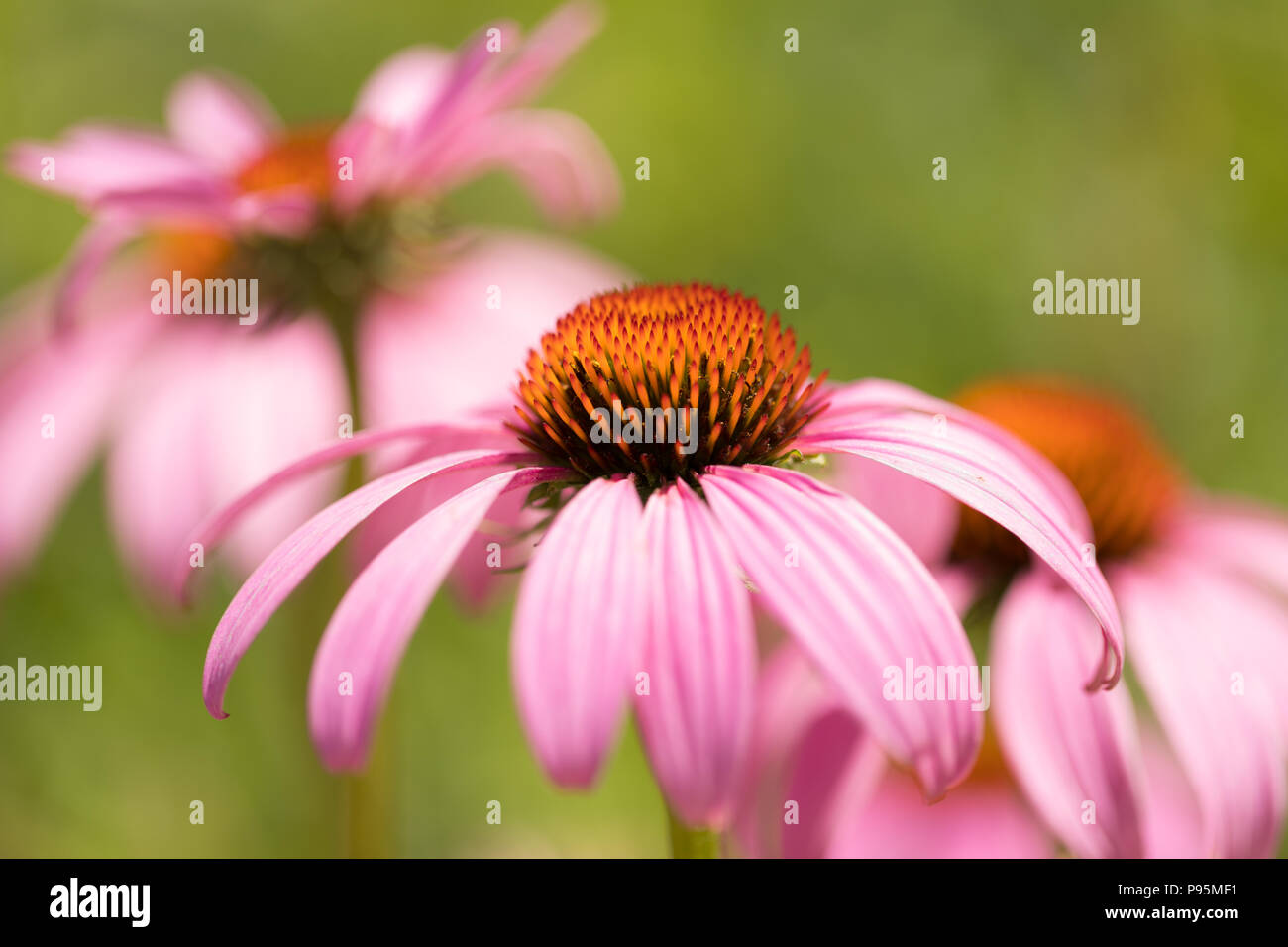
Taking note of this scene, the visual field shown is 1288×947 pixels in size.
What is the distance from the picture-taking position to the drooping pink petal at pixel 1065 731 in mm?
957

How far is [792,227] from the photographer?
3.00 meters

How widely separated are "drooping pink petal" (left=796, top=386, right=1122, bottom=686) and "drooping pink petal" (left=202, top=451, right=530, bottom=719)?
0.32 metres

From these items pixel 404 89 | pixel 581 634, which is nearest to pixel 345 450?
pixel 581 634

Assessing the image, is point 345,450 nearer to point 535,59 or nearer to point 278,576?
point 278,576

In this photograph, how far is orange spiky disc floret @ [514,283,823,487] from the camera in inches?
36.9

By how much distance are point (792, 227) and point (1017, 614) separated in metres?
1.95

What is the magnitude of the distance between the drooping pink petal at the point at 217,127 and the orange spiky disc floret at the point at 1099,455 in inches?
41.7

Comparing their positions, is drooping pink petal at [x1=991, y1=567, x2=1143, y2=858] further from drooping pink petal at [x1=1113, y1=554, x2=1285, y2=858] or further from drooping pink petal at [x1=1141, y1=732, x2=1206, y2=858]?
drooping pink petal at [x1=1141, y1=732, x2=1206, y2=858]

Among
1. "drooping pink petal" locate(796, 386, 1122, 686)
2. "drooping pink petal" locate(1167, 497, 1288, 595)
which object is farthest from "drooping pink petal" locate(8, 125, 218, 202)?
"drooping pink petal" locate(1167, 497, 1288, 595)

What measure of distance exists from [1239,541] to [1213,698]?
0.44m

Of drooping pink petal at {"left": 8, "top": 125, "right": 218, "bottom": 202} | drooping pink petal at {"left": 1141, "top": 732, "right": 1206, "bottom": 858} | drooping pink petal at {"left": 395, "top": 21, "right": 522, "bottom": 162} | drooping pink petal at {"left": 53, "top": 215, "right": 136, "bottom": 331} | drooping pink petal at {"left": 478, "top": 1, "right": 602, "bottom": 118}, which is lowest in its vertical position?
drooping pink petal at {"left": 1141, "top": 732, "right": 1206, "bottom": 858}

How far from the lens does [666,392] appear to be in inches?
38.3

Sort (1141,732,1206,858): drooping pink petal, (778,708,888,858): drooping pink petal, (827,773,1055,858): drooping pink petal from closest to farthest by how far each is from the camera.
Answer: (778,708,888,858): drooping pink petal → (1141,732,1206,858): drooping pink petal → (827,773,1055,858): drooping pink petal

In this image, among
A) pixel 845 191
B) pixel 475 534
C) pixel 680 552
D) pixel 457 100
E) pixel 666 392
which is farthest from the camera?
pixel 845 191
